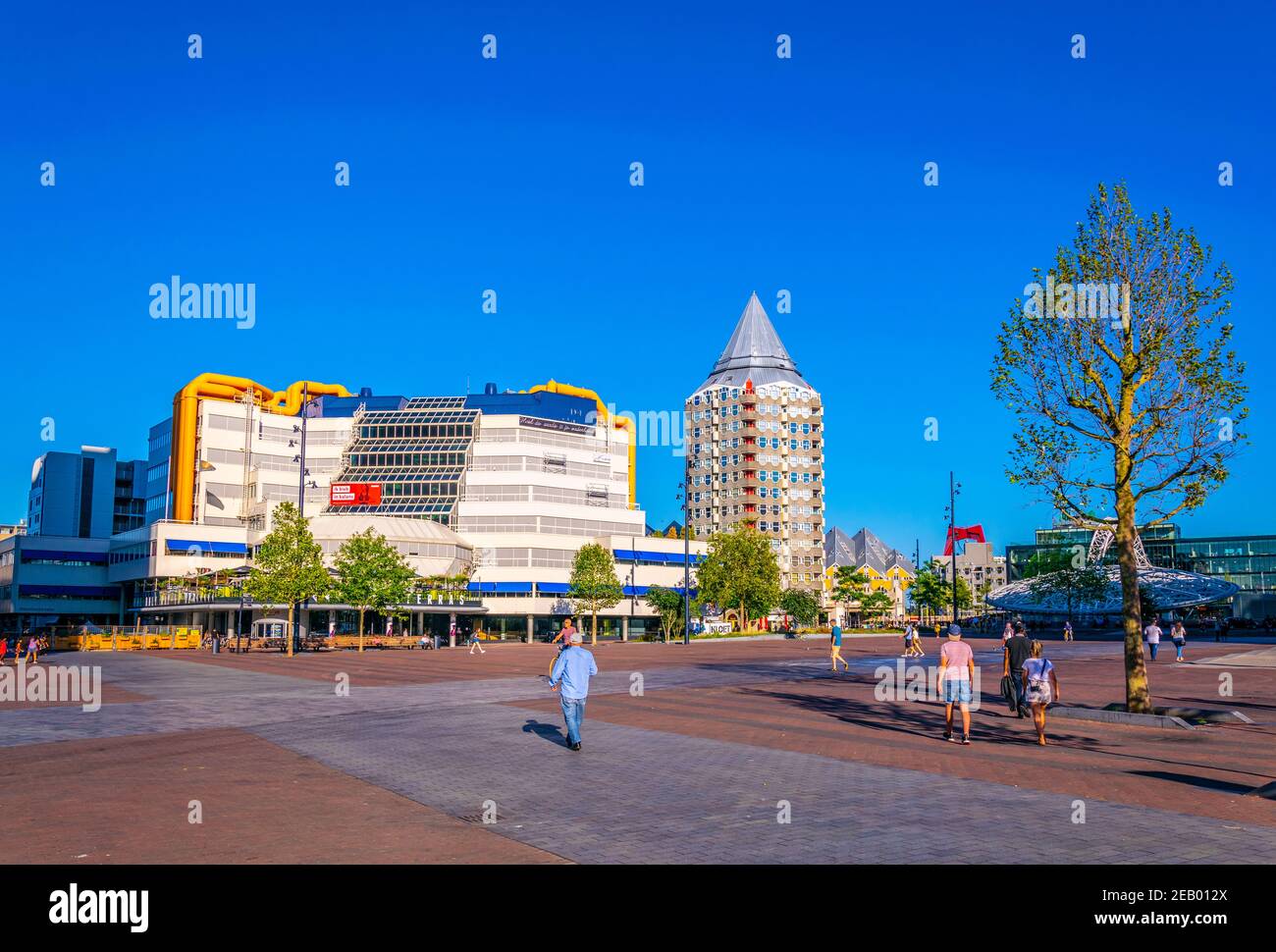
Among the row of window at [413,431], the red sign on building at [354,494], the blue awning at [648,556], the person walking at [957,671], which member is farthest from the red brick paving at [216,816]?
the row of window at [413,431]

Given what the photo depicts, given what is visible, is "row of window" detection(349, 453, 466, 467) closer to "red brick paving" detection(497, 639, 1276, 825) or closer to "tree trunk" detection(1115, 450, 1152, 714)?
"red brick paving" detection(497, 639, 1276, 825)

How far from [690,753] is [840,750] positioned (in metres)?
2.20

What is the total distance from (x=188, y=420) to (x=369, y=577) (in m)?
55.5

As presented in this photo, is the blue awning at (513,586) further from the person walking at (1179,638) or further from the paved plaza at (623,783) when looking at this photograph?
the paved plaza at (623,783)

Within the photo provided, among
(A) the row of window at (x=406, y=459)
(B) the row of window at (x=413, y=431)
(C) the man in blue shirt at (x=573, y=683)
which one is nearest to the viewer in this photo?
(C) the man in blue shirt at (x=573, y=683)

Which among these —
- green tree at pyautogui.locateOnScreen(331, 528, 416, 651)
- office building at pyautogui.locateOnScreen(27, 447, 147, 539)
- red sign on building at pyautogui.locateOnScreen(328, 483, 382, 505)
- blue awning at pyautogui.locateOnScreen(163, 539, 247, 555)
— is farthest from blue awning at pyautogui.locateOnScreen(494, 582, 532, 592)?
office building at pyautogui.locateOnScreen(27, 447, 147, 539)

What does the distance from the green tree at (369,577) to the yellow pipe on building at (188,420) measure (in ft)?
138

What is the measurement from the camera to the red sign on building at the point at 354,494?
9972 centimetres

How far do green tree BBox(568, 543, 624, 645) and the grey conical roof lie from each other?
73003 millimetres

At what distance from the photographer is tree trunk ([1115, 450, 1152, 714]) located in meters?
18.5

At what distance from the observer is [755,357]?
166m

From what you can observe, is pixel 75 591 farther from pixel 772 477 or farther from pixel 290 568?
pixel 772 477
